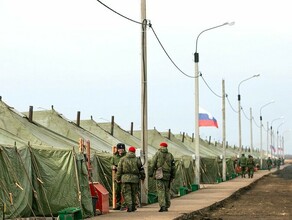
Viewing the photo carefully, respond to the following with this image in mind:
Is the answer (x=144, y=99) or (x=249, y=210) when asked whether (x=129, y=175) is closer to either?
(x=144, y=99)

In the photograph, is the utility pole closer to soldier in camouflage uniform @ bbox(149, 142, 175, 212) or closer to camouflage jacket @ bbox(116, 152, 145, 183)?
soldier in camouflage uniform @ bbox(149, 142, 175, 212)

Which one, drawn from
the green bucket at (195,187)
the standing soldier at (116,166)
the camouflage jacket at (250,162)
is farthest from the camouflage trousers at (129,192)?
the camouflage jacket at (250,162)

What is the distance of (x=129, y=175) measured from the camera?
19.5 metres

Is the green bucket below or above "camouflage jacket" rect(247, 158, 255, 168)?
below

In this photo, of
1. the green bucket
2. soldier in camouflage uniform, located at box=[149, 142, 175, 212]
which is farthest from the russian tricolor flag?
soldier in camouflage uniform, located at box=[149, 142, 175, 212]

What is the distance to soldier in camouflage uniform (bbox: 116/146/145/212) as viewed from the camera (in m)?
19.5

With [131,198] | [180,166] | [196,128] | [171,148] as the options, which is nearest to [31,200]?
[131,198]

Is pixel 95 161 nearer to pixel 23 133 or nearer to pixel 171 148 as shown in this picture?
pixel 23 133

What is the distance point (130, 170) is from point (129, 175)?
13 cm

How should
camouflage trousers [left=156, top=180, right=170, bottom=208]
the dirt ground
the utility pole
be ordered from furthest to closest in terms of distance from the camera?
the utility pole → camouflage trousers [left=156, top=180, right=170, bottom=208] → the dirt ground

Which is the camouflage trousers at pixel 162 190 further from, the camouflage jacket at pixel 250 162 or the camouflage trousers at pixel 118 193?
the camouflage jacket at pixel 250 162

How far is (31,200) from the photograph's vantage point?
16.6m

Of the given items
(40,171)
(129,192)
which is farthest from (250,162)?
(40,171)

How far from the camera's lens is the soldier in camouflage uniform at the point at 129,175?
19.5m
